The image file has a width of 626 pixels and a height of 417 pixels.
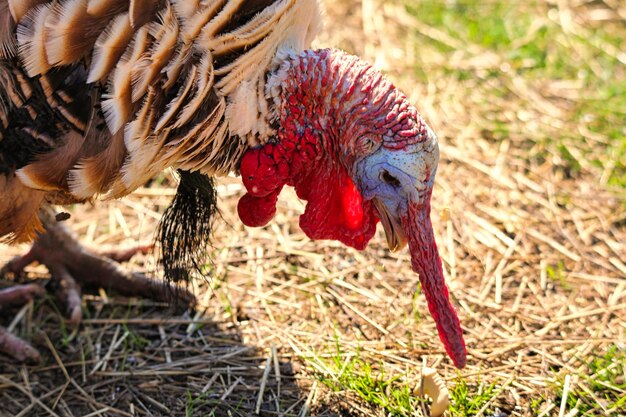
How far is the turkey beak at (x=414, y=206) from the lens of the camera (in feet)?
9.89

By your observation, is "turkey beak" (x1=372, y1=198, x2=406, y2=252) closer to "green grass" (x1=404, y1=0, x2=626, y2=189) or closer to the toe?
the toe

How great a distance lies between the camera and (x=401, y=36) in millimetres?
6414

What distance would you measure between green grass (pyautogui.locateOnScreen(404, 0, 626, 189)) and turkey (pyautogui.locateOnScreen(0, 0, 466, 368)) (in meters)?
2.42

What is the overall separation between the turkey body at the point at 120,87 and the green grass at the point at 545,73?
9.22ft

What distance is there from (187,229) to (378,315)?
111 centimetres

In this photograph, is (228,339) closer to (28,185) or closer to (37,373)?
(37,373)

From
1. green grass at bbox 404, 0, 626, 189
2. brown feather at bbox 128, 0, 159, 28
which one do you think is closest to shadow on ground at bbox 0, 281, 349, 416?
brown feather at bbox 128, 0, 159, 28

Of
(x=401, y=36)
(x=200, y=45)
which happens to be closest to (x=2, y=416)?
(x=200, y=45)

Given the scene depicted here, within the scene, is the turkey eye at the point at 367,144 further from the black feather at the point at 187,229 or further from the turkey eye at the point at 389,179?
the black feather at the point at 187,229

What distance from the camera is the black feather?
3531 mm

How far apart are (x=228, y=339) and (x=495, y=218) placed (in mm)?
1779

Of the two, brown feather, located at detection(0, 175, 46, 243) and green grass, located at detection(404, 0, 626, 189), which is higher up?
green grass, located at detection(404, 0, 626, 189)

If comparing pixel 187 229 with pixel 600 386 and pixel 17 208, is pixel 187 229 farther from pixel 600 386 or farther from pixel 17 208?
pixel 600 386

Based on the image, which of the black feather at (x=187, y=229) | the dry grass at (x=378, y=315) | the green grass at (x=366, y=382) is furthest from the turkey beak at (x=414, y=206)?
the black feather at (x=187, y=229)
